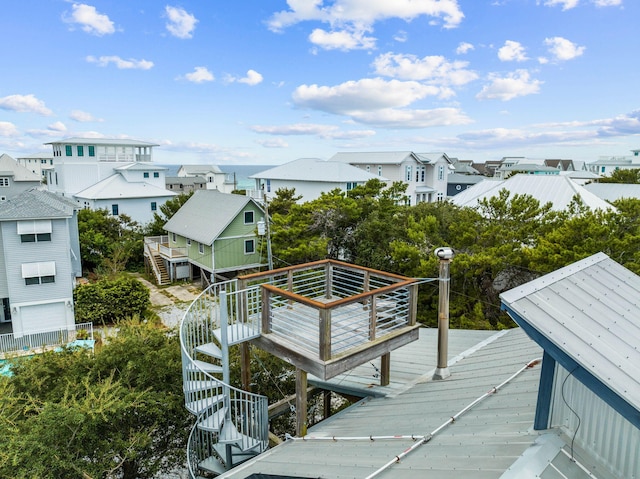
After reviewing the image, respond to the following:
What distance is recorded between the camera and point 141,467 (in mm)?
7809

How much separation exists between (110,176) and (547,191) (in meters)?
35.3

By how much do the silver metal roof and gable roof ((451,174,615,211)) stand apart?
16.1 m

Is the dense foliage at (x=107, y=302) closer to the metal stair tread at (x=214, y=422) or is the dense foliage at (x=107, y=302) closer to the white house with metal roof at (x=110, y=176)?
the metal stair tread at (x=214, y=422)

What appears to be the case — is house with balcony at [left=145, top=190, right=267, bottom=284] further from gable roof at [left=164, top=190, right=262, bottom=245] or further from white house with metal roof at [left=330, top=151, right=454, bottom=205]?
white house with metal roof at [left=330, top=151, right=454, bottom=205]

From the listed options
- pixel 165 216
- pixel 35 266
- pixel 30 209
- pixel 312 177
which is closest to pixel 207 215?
pixel 165 216

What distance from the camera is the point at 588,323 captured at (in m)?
3.21

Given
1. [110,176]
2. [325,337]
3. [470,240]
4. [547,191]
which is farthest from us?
[110,176]

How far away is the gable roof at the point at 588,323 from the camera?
2708 millimetres

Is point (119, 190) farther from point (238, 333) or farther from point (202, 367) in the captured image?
point (238, 333)

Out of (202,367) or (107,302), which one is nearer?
(202,367)

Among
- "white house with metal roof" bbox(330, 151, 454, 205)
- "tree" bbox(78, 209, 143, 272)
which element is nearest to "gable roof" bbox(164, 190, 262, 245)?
"tree" bbox(78, 209, 143, 272)

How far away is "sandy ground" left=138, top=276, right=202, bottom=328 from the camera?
1981 cm

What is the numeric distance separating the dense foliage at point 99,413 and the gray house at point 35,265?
1028 centimetres

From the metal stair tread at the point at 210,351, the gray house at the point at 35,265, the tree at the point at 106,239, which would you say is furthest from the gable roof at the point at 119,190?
the metal stair tread at the point at 210,351
